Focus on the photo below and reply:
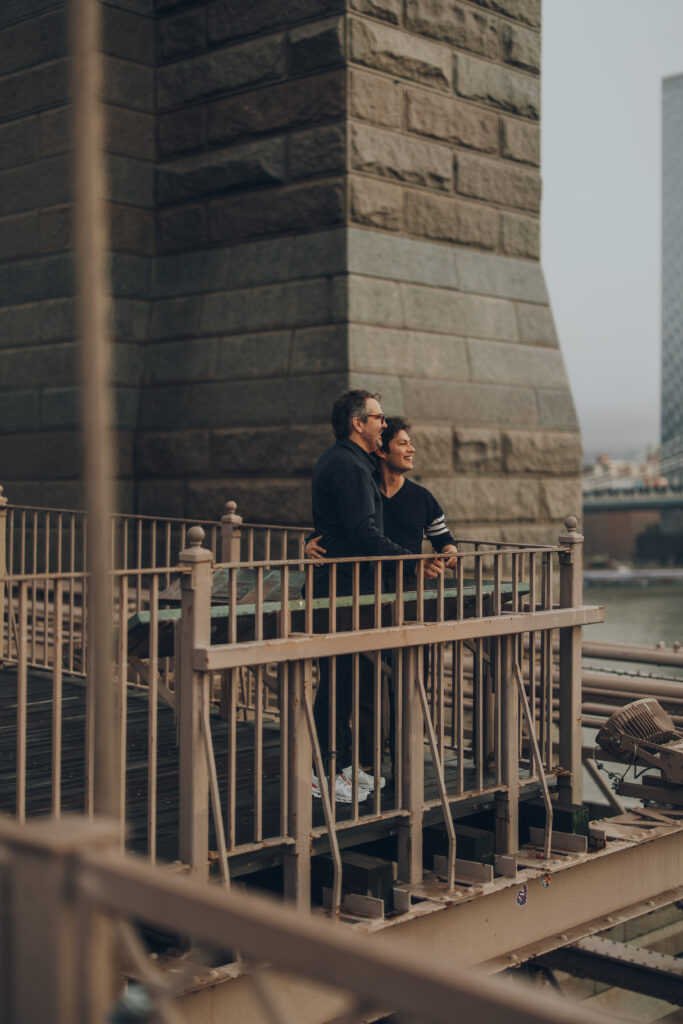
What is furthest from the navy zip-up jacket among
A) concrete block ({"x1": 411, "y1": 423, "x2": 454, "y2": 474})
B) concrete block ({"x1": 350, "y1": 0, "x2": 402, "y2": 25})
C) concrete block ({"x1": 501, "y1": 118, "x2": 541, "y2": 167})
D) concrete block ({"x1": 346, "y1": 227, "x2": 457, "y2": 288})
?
concrete block ({"x1": 501, "y1": 118, "x2": 541, "y2": 167})

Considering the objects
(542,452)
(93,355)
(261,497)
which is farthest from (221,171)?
(93,355)

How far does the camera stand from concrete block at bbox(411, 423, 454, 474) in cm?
827

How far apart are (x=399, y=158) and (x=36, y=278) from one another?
305 centimetres

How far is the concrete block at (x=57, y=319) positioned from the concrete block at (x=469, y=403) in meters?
2.70

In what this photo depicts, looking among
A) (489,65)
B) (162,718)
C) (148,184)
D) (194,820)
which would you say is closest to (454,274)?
(489,65)

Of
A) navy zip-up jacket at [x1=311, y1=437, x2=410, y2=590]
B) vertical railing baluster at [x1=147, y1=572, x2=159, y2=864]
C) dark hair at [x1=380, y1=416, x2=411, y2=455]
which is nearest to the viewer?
vertical railing baluster at [x1=147, y1=572, x2=159, y2=864]

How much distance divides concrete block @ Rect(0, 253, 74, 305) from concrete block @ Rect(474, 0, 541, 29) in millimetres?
3595

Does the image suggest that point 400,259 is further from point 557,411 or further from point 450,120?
point 557,411

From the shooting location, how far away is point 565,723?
5.83m

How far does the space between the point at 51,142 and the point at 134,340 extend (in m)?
1.68

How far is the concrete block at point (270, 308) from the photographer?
8.17m

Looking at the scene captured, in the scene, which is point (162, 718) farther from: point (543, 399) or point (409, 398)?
point (543, 399)

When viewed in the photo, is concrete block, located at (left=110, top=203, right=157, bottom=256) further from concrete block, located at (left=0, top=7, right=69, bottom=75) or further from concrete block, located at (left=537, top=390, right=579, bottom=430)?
concrete block, located at (left=537, top=390, right=579, bottom=430)

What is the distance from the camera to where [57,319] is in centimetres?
930
